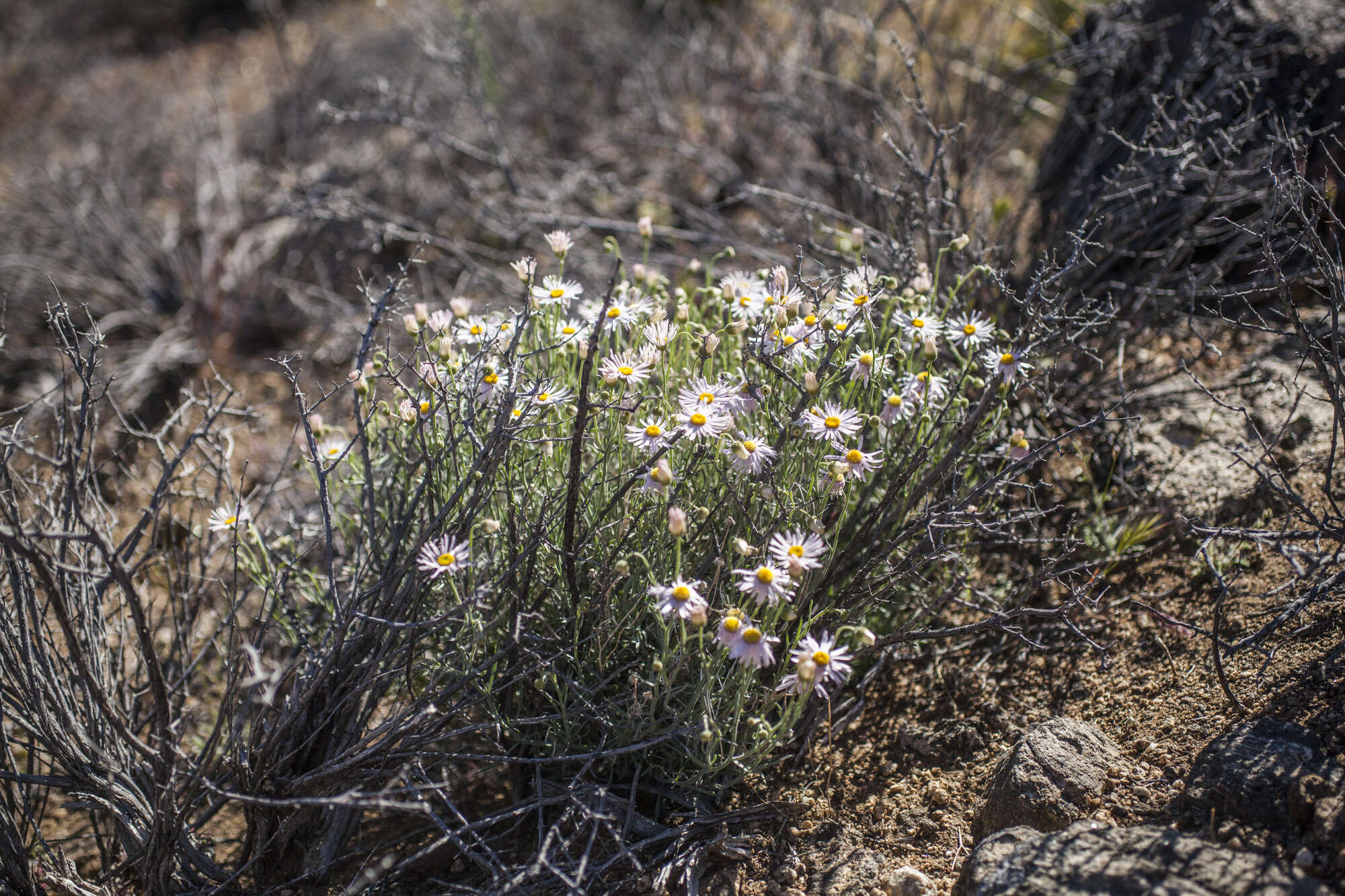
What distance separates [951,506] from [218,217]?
5.04 m

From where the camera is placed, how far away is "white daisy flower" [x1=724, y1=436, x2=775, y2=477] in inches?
78.4

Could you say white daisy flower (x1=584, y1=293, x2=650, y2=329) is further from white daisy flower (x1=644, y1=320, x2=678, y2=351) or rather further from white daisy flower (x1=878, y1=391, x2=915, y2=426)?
white daisy flower (x1=878, y1=391, x2=915, y2=426)

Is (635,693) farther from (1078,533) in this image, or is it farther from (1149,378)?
(1149,378)

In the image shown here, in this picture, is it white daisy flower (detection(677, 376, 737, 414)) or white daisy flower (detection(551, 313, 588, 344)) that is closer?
white daisy flower (detection(677, 376, 737, 414))

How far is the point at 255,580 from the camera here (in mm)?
2639

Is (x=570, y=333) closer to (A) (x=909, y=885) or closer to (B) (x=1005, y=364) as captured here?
(B) (x=1005, y=364)

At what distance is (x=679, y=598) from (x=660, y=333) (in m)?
0.70

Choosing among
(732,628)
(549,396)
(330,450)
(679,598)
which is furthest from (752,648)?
(330,450)

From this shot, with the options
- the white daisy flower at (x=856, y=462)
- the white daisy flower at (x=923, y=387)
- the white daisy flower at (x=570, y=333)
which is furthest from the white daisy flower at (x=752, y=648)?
the white daisy flower at (x=570, y=333)

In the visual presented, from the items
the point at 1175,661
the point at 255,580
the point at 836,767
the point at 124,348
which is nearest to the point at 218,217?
the point at 124,348

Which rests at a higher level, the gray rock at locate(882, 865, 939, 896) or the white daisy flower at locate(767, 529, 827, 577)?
the white daisy flower at locate(767, 529, 827, 577)

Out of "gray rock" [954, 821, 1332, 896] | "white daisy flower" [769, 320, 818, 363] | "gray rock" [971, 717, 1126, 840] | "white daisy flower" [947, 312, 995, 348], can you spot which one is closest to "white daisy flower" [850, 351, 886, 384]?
"white daisy flower" [769, 320, 818, 363]

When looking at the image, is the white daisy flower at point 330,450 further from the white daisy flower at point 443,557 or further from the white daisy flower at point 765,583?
the white daisy flower at point 765,583

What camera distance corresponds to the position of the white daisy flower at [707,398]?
201 cm
